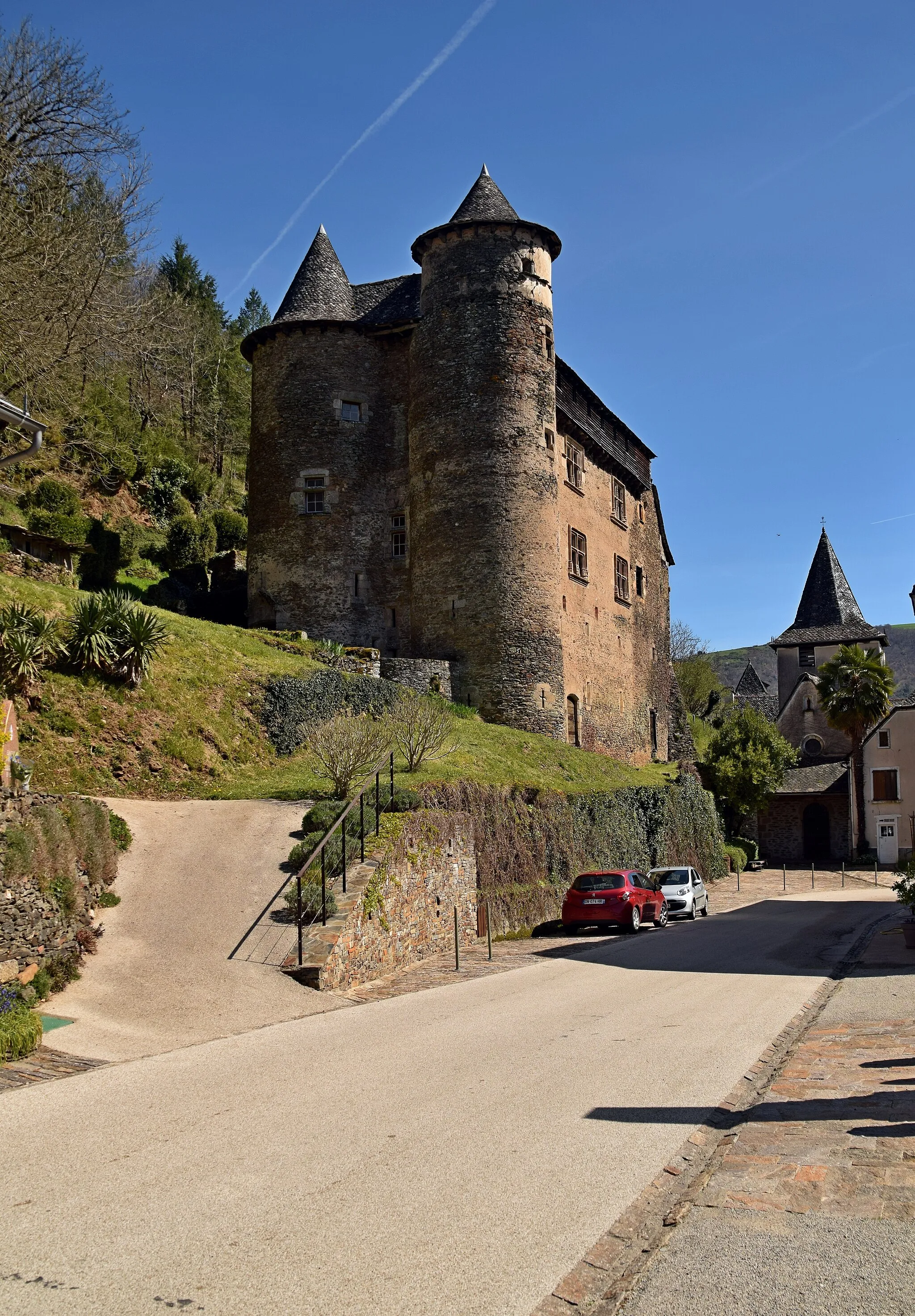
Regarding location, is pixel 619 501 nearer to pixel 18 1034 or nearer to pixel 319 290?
pixel 319 290

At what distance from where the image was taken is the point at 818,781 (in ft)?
169

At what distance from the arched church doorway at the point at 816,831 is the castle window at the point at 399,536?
26.6 meters

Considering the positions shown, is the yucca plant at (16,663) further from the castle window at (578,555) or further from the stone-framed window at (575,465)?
the stone-framed window at (575,465)

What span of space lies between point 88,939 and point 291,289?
3080 centimetres

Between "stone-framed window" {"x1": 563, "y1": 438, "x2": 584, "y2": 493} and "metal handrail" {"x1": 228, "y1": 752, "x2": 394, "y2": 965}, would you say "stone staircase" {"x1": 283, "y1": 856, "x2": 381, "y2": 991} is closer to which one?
"metal handrail" {"x1": 228, "y1": 752, "x2": 394, "y2": 965}

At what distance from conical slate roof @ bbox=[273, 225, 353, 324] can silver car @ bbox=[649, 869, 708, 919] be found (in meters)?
22.2

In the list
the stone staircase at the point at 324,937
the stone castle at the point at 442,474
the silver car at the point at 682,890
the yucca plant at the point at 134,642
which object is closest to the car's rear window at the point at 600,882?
the silver car at the point at 682,890

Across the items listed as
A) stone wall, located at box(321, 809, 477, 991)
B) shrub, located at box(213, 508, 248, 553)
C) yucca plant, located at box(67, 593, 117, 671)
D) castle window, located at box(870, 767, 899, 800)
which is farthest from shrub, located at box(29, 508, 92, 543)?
castle window, located at box(870, 767, 899, 800)

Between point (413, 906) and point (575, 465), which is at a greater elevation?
point (575, 465)

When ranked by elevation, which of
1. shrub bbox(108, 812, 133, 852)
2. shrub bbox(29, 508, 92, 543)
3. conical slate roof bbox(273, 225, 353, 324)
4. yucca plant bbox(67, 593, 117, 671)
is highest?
conical slate roof bbox(273, 225, 353, 324)

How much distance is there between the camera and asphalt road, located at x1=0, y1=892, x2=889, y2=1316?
4.75 meters

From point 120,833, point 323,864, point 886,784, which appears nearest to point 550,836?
point 120,833

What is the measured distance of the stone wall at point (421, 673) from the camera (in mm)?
31141

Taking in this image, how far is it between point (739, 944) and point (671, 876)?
7.62m
